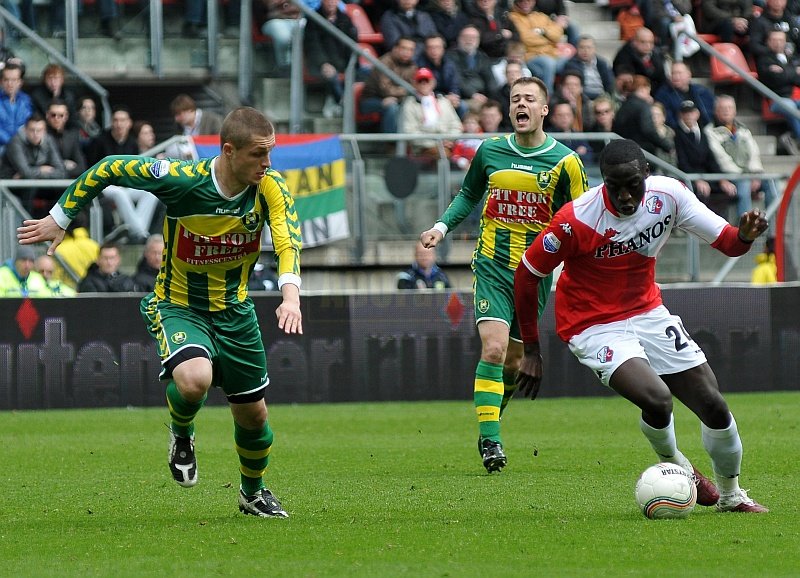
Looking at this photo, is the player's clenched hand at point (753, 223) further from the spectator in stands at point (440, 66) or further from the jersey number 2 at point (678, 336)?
the spectator in stands at point (440, 66)

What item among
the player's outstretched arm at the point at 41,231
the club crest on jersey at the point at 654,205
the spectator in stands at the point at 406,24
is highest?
the spectator in stands at the point at 406,24

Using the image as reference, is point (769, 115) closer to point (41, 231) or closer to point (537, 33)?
point (537, 33)

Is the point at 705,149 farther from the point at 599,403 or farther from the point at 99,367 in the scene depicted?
the point at 99,367

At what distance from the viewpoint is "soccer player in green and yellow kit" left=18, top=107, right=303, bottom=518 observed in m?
7.32

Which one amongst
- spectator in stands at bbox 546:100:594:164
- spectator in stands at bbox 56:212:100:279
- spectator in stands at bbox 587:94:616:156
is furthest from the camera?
spectator in stands at bbox 587:94:616:156

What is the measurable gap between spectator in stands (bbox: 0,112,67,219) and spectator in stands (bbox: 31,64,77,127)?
0.52 m

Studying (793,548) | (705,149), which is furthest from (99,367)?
(793,548)

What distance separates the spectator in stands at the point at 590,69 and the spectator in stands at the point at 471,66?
1053mm

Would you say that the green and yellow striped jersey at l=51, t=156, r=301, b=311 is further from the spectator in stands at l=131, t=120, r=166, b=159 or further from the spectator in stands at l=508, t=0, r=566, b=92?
the spectator in stands at l=508, t=0, r=566, b=92

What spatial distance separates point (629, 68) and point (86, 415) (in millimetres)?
9707

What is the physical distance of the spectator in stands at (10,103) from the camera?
17.4m

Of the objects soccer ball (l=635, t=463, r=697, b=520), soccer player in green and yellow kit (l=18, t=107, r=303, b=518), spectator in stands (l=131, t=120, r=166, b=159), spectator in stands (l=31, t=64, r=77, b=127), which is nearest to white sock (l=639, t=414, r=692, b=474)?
soccer ball (l=635, t=463, r=697, b=520)

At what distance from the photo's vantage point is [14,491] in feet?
29.5

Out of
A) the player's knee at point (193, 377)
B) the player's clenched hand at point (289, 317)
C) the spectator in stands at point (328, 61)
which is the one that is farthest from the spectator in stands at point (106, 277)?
the player's clenched hand at point (289, 317)
